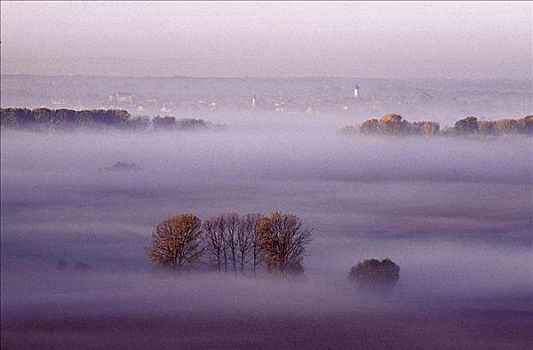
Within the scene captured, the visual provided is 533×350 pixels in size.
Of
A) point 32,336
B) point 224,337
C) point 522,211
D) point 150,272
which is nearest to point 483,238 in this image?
point 522,211

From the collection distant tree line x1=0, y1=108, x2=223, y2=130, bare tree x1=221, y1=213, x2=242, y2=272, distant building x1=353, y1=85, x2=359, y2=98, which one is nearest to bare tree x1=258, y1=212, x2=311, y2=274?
bare tree x1=221, y1=213, x2=242, y2=272

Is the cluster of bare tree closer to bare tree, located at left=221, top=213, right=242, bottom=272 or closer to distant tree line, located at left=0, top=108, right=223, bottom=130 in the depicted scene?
bare tree, located at left=221, top=213, right=242, bottom=272

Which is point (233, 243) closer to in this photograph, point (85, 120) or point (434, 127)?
point (85, 120)

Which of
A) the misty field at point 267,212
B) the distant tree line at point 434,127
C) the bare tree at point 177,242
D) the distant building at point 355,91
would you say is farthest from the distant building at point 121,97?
the distant building at point 355,91

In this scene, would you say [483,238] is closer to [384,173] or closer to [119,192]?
[384,173]

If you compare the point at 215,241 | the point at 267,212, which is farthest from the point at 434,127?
the point at 215,241
